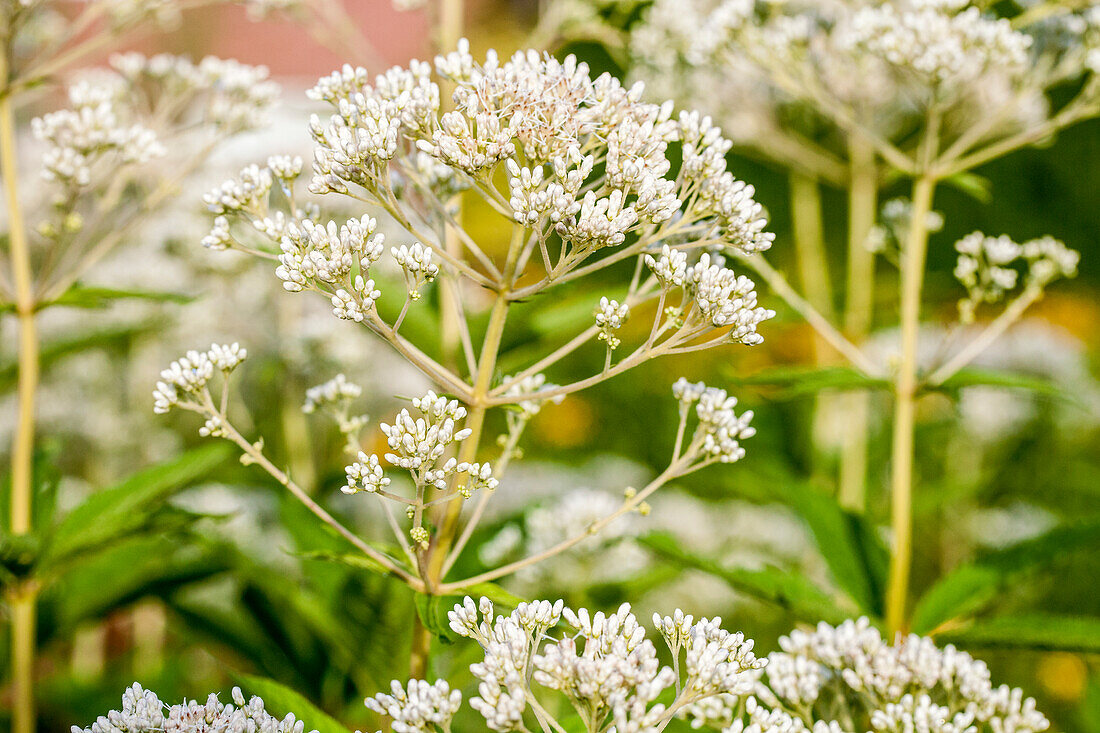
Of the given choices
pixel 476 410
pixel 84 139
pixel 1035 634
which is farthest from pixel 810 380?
pixel 84 139

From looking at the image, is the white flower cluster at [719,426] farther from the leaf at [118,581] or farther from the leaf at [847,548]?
the leaf at [118,581]

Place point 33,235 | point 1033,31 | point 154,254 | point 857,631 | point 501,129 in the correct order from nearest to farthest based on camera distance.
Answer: point 501,129, point 857,631, point 1033,31, point 154,254, point 33,235

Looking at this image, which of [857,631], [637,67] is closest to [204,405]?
[857,631]

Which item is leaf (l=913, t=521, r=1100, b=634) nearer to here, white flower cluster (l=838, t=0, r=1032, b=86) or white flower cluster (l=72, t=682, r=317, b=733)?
white flower cluster (l=838, t=0, r=1032, b=86)

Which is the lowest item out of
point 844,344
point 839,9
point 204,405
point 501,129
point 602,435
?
point 204,405

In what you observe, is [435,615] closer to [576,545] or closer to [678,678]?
[678,678]

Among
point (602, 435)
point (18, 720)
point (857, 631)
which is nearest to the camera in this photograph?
point (857, 631)

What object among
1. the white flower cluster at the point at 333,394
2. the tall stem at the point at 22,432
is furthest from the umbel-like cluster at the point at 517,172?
the tall stem at the point at 22,432

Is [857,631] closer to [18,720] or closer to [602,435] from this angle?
[18,720]
